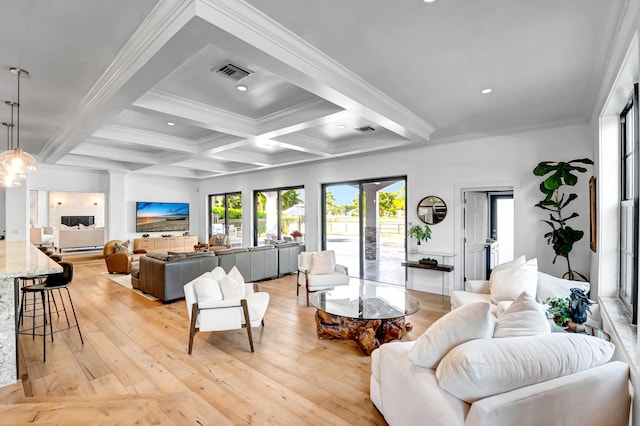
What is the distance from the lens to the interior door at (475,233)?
219 inches

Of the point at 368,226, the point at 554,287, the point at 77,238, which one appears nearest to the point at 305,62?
the point at 554,287

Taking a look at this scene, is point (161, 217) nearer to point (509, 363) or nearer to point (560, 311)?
point (560, 311)

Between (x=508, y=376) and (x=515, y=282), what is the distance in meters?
2.23

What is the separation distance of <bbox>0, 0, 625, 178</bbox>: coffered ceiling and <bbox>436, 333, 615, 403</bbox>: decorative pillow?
208cm

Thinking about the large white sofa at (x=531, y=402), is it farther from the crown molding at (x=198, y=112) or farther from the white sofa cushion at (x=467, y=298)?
the crown molding at (x=198, y=112)

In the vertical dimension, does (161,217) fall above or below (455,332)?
above

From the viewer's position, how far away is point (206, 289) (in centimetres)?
334

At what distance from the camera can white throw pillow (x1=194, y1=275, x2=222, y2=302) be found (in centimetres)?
332

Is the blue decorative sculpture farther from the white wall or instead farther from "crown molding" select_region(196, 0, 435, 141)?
"crown molding" select_region(196, 0, 435, 141)

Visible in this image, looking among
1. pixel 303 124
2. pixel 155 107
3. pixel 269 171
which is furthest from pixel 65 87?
pixel 269 171

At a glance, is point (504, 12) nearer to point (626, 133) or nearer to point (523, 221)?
point (626, 133)

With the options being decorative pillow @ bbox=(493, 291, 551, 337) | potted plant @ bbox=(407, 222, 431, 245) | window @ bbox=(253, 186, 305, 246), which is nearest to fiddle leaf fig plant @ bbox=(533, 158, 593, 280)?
potted plant @ bbox=(407, 222, 431, 245)

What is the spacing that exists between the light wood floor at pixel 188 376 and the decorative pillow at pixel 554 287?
1.38 m

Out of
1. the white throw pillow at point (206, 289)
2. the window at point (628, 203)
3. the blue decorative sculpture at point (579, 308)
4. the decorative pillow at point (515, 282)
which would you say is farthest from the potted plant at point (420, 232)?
the white throw pillow at point (206, 289)
